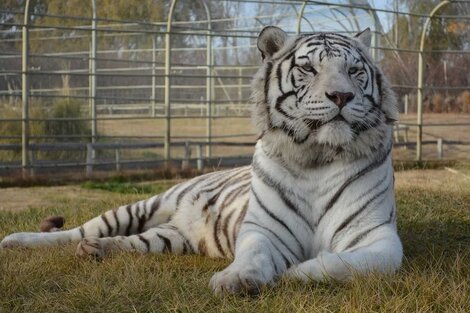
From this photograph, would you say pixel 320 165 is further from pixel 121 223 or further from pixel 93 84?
pixel 93 84

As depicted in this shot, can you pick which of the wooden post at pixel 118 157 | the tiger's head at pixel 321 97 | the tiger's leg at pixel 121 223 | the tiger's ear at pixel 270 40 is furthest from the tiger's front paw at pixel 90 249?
the wooden post at pixel 118 157

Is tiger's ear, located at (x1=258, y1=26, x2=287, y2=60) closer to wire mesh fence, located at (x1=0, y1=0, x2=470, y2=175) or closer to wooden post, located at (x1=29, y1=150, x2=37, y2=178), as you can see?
wire mesh fence, located at (x1=0, y1=0, x2=470, y2=175)

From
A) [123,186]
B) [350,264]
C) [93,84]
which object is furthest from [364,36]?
[93,84]

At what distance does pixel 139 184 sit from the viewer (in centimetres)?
749

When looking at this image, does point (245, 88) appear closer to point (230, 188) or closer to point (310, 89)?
point (230, 188)

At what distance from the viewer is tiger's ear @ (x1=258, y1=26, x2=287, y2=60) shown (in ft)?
8.95

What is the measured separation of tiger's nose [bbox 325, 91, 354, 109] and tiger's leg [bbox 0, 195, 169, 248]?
126 cm

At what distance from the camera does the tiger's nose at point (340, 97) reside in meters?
2.41

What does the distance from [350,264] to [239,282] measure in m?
0.37

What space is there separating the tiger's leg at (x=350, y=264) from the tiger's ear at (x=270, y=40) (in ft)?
2.74

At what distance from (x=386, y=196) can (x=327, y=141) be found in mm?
335

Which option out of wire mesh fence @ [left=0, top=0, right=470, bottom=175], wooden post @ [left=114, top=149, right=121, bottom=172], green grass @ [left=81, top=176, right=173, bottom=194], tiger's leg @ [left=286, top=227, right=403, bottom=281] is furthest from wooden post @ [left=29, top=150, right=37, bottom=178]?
tiger's leg @ [left=286, top=227, right=403, bottom=281]

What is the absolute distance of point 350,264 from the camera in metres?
2.27

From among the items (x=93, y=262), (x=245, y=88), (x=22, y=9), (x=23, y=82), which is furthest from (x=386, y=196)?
(x=245, y=88)
